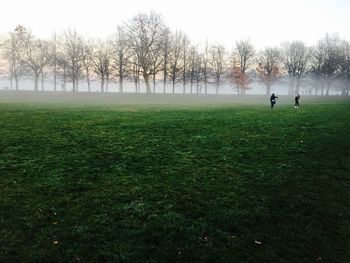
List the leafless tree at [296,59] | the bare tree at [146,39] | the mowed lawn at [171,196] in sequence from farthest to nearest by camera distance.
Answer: the leafless tree at [296,59] → the bare tree at [146,39] → the mowed lawn at [171,196]

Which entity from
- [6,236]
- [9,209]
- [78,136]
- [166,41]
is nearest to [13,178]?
[9,209]

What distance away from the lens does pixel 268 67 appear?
339ft

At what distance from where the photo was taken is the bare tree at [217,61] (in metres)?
95.4

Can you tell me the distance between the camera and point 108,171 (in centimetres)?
1298

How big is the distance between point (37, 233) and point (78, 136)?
10.1 m

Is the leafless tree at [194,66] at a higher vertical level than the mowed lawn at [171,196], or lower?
higher

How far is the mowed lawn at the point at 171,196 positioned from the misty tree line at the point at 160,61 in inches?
2139

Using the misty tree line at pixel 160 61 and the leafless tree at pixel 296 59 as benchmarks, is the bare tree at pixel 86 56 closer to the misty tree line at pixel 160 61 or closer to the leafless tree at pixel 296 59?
the misty tree line at pixel 160 61

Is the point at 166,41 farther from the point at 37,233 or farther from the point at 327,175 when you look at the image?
the point at 37,233

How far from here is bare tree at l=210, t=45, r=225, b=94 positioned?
95375mm

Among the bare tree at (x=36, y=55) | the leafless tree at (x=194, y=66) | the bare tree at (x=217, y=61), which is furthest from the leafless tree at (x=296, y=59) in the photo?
the bare tree at (x=36, y=55)

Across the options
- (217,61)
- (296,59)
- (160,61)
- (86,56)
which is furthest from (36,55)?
(296,59)

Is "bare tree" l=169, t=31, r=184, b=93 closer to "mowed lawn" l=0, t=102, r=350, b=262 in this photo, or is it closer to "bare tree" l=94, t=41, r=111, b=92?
"bare tree" l=94, t=41, r=111, b=92

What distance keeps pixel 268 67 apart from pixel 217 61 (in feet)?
56.5
